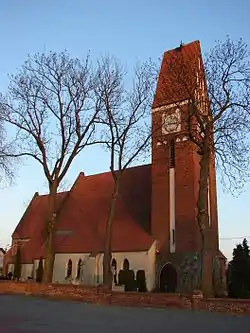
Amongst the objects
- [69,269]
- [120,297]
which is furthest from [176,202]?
[120,297]

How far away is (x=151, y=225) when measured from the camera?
37.2 m

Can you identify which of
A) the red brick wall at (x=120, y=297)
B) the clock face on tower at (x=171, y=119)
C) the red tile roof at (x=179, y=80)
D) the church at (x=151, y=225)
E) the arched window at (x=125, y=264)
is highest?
the red tile roof at (x=179, y=80)

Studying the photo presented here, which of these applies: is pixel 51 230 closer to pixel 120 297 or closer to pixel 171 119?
pixel 120 297

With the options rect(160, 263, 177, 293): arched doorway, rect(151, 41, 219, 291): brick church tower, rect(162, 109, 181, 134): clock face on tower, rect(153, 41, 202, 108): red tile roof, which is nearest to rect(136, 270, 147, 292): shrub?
rect(151, 41, 219, 291): brick church tower

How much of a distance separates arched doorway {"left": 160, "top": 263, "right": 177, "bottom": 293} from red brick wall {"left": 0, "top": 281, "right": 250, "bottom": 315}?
38.2 feet

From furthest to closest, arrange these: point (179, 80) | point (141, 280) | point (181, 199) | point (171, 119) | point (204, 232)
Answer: point (181, 199) → point (141, 280) → point (171, 119) → point (179, 80) → point (204, 232)

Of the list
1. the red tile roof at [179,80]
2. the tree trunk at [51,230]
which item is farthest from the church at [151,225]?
the tree trunk at [51,230]

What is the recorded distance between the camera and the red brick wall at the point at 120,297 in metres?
17.9

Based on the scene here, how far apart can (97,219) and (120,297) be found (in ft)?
67.6

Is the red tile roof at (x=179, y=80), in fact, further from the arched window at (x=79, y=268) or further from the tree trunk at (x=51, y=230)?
the arched window at (x=79, y=268)

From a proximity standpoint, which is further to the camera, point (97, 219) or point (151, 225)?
point (97, 219)

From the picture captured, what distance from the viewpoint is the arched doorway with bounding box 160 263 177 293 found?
34.3 m

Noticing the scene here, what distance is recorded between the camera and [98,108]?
2833cm

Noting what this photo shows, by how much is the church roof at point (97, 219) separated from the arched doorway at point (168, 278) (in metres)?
2.26
